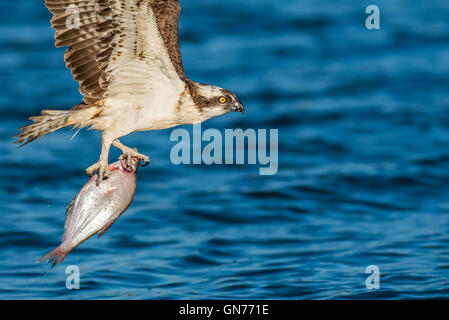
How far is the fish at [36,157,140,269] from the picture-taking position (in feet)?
25.3

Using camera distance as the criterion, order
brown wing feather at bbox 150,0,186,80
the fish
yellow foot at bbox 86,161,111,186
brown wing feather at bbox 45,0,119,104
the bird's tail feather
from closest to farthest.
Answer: the fish → yellow foot at bbox 86,161,111,186 → brown wing feather at bbox 45,0,119,104 → the bird's tail feather → brown wing feather at bbox 150,0,186,80

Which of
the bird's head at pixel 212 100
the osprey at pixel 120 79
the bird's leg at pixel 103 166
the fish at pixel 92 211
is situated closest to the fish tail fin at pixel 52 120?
the osprey at pixel 120 79

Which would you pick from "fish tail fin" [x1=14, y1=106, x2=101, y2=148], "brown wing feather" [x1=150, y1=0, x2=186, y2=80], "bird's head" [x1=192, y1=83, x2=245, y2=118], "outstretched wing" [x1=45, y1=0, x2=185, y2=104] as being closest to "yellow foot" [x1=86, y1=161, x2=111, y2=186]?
"fish tail fin" [x1=14, y1=106, x2=101, y2=148]

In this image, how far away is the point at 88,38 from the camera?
859cm

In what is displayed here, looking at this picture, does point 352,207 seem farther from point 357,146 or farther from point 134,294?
point 134,294

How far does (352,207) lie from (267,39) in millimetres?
10503

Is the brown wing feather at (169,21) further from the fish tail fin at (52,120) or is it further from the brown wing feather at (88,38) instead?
the fish tail fin at (52,120)

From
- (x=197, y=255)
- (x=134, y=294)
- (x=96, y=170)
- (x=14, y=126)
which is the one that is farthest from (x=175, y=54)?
(x=14, y=126)

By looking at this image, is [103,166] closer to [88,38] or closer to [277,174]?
[88,38]

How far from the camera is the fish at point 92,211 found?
7.70 meters

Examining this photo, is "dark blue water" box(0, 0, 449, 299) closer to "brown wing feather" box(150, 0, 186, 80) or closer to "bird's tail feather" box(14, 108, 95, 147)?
Answer: "bird's tail feather" box(14, 108, 95, 147)

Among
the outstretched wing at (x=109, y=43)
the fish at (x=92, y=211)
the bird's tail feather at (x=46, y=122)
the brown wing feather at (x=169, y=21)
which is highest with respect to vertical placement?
the brown wing feather at (x=169, y=21)

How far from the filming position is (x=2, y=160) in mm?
17484

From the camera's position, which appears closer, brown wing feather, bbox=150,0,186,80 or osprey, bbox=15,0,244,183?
osprey, bbox=15,0,244,183
